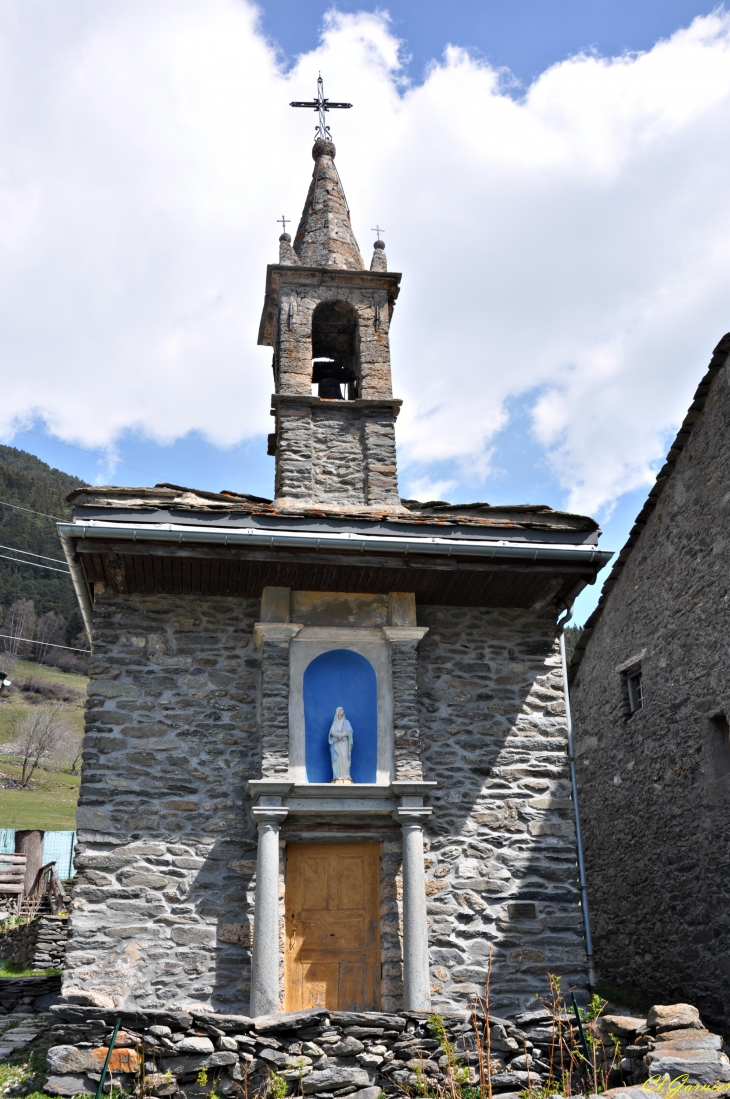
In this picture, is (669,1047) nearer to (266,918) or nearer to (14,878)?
(266,918)

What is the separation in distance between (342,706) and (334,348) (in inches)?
193

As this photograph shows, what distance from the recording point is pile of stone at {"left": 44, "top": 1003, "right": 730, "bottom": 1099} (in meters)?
6.47

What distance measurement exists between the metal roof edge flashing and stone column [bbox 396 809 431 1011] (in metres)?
2.37

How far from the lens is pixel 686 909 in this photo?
34.6 ft

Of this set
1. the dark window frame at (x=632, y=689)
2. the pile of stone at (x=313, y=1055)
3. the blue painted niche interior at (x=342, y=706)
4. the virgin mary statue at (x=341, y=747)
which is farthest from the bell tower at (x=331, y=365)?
the pile of stone at (x=313, y=1055)

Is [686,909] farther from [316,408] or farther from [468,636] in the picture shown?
[316,408]

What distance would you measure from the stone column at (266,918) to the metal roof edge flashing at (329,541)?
7.76 ft

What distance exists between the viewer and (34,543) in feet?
200

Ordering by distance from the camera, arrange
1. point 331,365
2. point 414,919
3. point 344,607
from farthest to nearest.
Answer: point 331,365 → point 344,607 → point 414,919

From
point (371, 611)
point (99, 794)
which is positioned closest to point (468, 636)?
point (371, 611)

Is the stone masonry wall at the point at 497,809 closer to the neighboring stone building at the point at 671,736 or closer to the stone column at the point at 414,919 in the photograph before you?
the stone column at the point at 414,919

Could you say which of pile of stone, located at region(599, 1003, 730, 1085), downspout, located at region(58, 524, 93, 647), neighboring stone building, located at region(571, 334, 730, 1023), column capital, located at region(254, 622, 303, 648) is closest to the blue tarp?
neighboring stone building, located at region(571, 334, 730, 1023)

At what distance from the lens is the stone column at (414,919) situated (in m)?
7.76

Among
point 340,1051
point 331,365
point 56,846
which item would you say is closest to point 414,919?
point 340,1051
